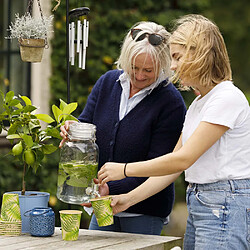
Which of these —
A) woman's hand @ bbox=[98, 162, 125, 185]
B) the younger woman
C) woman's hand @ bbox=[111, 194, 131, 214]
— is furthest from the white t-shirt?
woman's hand @ bbox=[111, 194, 131, 214]

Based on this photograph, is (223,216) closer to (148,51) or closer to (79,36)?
(148,51)

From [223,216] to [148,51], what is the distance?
0.81 m

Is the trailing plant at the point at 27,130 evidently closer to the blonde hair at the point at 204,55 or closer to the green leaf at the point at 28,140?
the green leaf at the point at 28,140

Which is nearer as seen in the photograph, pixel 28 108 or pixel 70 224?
pixel 70 224

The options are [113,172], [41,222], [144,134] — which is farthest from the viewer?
[144,134]

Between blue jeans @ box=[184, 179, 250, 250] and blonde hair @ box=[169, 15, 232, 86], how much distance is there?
38 centimetres

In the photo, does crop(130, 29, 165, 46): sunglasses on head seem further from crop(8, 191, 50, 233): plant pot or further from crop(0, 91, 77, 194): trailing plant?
Answer: crop(8, 191, 50, 233): plant pot

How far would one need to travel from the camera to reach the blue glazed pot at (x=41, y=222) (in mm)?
2424

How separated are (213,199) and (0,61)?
3.08 meters

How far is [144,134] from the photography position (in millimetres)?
2635

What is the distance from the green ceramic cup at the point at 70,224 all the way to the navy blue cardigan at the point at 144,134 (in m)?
0.31

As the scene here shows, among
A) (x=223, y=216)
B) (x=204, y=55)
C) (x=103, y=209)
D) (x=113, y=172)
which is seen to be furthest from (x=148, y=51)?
(x=223, y=216)

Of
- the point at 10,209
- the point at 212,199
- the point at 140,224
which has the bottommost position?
the point at 140,224

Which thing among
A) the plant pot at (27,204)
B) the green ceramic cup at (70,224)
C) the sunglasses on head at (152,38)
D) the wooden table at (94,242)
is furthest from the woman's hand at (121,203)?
the sunglasses on head at (152,38)
